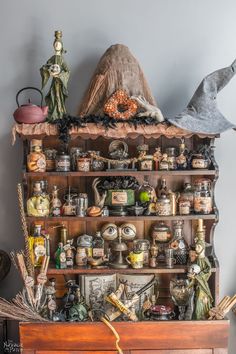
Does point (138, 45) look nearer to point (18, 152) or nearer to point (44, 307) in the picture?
point (18, 152)

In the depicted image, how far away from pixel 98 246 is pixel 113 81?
769mm

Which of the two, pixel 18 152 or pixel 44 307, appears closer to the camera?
pixel 44 307

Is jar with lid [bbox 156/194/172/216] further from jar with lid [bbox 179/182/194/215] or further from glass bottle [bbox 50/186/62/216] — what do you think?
glass bottle [bbox 50/186/62/216]

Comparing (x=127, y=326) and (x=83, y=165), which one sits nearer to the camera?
(x=127, y=326)

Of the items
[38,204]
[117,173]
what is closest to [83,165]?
[117,173]

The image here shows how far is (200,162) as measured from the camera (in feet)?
8.25

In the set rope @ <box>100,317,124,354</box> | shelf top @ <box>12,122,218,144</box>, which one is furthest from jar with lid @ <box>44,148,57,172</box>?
rope @ <box>100,317,124,354</box>

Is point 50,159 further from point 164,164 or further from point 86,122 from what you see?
point 164,164

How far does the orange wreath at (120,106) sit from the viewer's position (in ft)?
8.11

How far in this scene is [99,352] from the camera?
2.40 metres

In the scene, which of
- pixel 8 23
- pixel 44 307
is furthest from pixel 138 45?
pixel 44 307

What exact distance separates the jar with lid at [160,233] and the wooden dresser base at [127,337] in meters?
0.40

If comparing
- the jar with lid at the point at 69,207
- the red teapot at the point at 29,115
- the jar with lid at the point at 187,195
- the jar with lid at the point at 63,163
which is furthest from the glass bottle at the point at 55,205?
the jar with lid at the point at 187,195

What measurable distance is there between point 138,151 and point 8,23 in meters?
0.91
